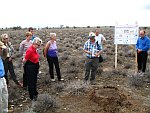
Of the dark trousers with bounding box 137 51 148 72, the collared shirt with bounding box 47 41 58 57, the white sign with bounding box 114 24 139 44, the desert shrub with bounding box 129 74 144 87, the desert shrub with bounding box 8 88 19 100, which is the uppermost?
the white sign with bounding box 114 24 139 44

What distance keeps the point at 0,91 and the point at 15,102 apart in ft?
6.85

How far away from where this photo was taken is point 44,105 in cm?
746

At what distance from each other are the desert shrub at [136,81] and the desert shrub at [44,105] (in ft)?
10.9

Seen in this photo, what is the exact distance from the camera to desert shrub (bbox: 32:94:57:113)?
7371 mm

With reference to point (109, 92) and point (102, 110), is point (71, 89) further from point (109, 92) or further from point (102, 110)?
point (102, 110)

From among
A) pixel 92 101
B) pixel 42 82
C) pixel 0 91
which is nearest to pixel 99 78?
pixel 42 82

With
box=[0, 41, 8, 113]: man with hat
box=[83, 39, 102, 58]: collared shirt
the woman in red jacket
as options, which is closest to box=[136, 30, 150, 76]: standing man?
box=[83, 39, 102, 58]: collared shirt

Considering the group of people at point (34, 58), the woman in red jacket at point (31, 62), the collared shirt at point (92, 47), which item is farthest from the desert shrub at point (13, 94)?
the collared shirt at point (92, 47)

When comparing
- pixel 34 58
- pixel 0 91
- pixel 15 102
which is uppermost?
pixel 34 58

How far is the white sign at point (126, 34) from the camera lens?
12.1 metres

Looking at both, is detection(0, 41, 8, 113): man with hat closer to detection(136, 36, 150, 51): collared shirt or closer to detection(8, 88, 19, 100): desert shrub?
detection(8, 88, 19, 100): desert shrub

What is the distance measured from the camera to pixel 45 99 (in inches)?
299

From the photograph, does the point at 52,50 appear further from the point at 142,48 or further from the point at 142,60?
the point at 142,60

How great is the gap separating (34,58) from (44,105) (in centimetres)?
131
